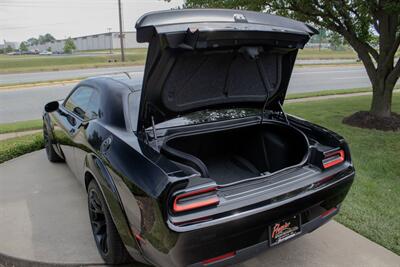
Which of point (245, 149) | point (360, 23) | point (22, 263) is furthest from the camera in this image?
point (360, 23)

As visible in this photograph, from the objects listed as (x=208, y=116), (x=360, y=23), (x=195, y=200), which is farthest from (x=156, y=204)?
(x=360, y=23)

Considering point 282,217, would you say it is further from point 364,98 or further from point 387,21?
point 364,98

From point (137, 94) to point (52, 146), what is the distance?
7.63 feet

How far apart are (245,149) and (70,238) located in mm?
1846

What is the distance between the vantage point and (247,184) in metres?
2.32

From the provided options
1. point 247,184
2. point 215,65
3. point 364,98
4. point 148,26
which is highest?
point 148,26

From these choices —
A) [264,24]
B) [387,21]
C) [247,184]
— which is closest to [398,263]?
[247,184]

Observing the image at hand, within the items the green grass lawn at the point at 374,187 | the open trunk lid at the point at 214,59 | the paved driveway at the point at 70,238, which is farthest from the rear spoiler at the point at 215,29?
the green grass lawn at the point at 374,187

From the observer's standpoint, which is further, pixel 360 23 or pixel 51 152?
pixel 360 23

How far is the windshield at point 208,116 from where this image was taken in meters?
2.89

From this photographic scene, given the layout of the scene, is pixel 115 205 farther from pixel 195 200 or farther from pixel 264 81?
pixel 264 81

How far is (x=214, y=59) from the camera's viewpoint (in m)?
2.74

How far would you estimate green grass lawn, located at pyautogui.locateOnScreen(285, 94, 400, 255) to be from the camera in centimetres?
312

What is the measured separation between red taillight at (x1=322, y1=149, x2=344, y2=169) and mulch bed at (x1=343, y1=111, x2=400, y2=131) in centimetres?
454
